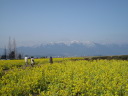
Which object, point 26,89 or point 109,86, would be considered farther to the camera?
point 26,89

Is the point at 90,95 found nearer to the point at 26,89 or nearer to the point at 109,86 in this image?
the point at 109,86

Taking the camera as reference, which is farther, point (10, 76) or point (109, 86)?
point (10, 76)

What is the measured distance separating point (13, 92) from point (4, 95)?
952mm

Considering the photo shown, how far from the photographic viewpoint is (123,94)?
845 cm

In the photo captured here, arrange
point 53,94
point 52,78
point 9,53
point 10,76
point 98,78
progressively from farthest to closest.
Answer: point 9,53
point 10,76
point 52,78
point 98,78
point 53,94

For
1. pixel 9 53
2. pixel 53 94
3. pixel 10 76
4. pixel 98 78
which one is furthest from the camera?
pixel 9 53

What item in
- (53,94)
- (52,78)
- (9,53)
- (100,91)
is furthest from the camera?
(9,53)

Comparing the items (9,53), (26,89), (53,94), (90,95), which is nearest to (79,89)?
(90,95)

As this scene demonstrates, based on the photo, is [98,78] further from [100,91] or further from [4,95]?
[4,95]

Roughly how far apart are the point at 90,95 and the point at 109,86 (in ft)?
3.63

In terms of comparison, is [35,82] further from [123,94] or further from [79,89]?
[123,94]

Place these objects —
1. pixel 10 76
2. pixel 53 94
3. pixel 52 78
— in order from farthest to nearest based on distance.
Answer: pixel 10 76, pixel 52 78, pixel 53 94

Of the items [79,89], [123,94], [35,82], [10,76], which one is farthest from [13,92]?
[123,94]

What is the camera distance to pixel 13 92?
927cm
